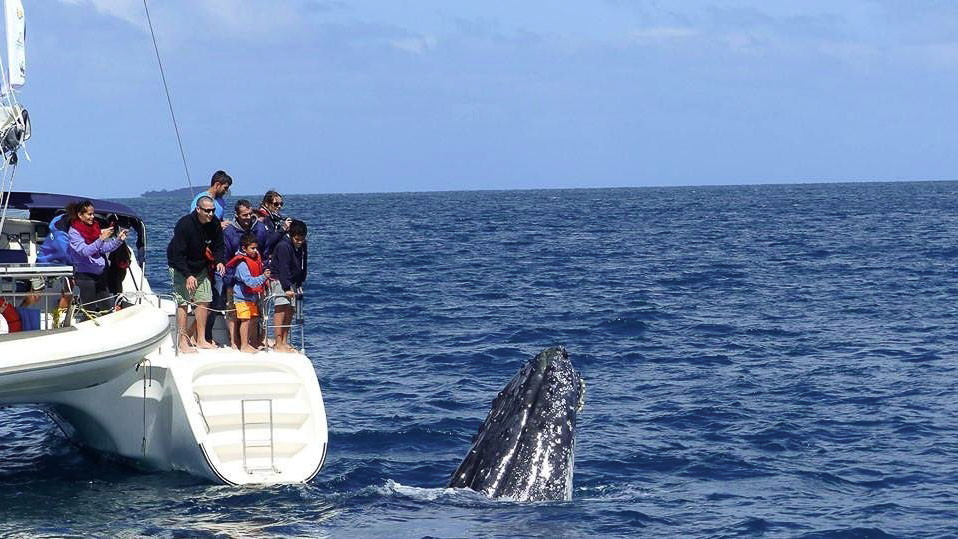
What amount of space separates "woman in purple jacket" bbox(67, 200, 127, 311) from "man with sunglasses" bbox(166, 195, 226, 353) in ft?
2.08

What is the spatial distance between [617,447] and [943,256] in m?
30.6

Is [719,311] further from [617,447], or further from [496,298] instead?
[617,447]

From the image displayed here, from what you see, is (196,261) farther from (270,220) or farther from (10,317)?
(10,317)

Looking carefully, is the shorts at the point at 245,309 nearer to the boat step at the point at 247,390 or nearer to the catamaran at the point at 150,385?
the catamaran at the point at 150,385

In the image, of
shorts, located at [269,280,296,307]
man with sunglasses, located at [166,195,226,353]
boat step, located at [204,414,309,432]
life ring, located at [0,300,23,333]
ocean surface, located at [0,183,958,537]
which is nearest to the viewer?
ocean surface, located at [0,183,958,537]

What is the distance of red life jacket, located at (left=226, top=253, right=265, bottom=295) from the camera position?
13.9m

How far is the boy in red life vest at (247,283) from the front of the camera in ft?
45.5

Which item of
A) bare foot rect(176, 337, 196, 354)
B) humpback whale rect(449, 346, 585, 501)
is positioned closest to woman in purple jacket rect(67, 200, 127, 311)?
bare foot rect(176, 337, 196, 354)

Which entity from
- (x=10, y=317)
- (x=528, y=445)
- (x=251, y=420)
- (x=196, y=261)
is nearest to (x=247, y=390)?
(x=251, y=420)

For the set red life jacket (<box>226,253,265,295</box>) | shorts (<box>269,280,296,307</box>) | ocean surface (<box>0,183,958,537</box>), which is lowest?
ocean surface (<box>0,183,958,537</box>)

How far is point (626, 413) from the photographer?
58.4 feet

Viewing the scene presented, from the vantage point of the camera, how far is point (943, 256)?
140 ft

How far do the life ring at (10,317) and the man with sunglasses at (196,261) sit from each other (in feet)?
5.56

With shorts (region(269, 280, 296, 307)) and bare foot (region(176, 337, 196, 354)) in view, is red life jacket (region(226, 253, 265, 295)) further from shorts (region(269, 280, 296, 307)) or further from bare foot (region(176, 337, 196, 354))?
bare foot (region(176, 337, 196, 354))
